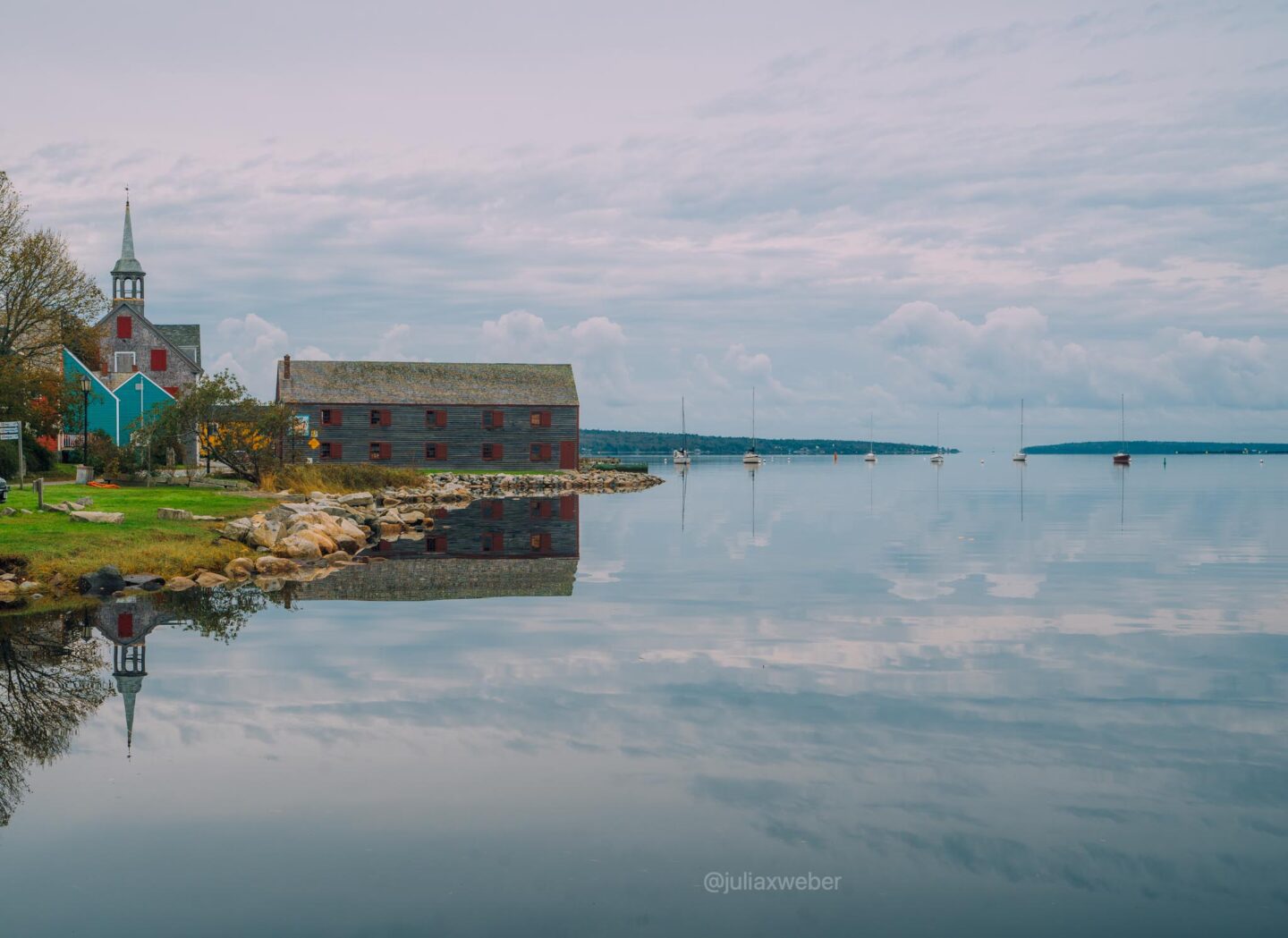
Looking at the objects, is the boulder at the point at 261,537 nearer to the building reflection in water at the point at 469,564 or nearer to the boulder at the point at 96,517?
the building reflection in water at the point at 469,564

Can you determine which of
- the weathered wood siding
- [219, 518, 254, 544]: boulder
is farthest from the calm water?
the weathered wood siding

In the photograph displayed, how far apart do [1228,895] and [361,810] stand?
Result: 19.9 ft

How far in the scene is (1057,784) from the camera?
9.45m

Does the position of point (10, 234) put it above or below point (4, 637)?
above

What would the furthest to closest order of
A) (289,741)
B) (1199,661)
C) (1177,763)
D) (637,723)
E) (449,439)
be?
(449,439)
(1199,661)
(637,723)
(289,741)
(1177,763)

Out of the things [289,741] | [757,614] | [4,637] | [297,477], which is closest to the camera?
[289,741]

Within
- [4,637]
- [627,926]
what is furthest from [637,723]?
[4,637]

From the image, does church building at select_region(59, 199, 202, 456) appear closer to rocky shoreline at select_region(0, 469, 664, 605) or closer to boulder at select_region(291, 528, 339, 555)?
rocky shoreline at select_region(0, 469, 664, 605)

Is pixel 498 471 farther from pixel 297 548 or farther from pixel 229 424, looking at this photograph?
pixel 297 548

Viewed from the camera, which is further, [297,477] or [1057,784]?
[297,477]

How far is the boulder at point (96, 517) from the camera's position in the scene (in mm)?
25250

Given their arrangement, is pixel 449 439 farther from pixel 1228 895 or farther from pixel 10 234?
pixel 1228 895

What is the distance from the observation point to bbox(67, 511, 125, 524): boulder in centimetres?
2525

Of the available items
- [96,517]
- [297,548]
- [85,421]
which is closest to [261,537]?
[297,548]
